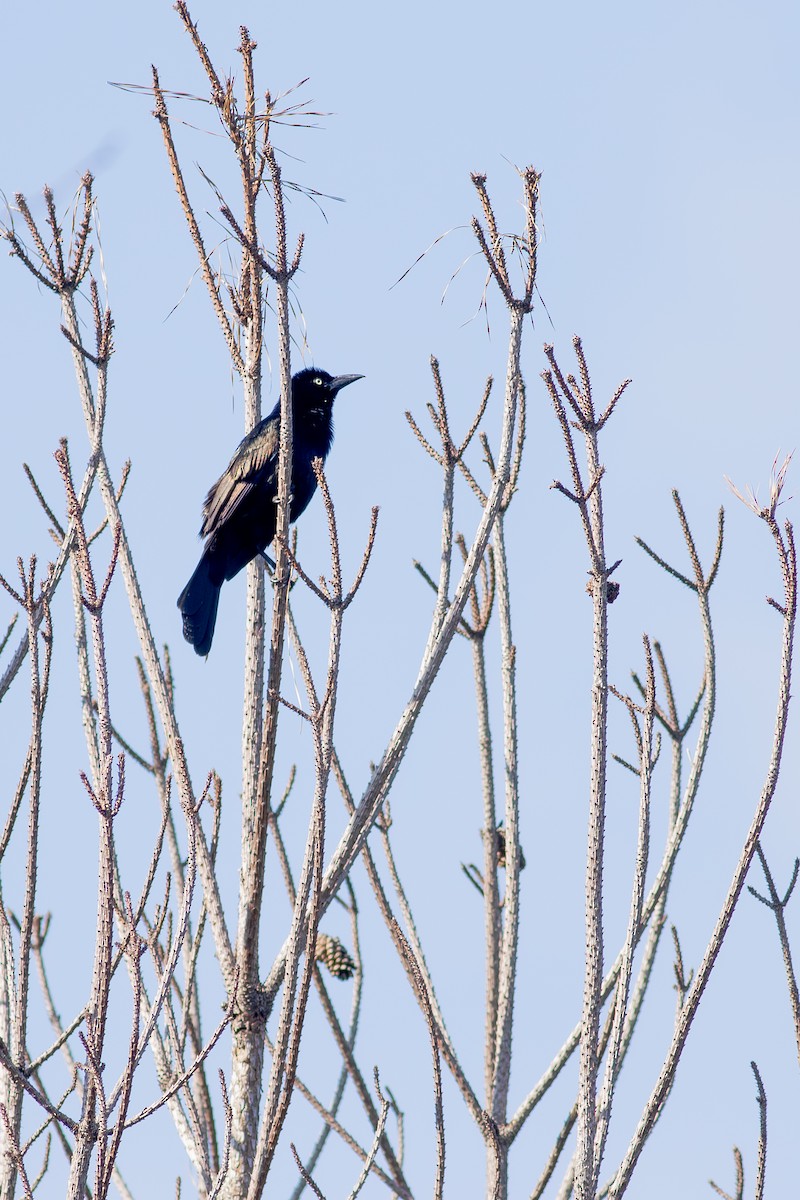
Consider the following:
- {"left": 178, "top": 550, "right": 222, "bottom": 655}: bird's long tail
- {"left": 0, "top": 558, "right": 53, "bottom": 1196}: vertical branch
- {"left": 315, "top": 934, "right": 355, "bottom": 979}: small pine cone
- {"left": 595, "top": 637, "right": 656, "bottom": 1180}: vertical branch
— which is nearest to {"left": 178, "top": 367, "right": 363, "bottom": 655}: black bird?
{"left": 178, "top": 550, "right": 222, "bottom": 655}: bird's long tail

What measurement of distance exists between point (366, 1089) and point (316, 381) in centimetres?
421

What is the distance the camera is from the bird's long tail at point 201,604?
665 centimetres

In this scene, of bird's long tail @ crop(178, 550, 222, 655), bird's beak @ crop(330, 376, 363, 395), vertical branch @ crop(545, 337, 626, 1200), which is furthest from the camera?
bird's beak @ crop(330, 376, 363, 395)

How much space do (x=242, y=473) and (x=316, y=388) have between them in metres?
1.11

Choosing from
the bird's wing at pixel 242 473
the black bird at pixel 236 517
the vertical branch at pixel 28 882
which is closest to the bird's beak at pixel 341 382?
the black bird at pixel 236 517

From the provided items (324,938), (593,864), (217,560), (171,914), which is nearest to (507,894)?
(171,914)

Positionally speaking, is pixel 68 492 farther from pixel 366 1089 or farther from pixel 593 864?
pixel 366 1089

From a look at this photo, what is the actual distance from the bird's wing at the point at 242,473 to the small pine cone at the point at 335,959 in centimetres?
203

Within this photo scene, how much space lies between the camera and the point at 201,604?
6750 millimetres

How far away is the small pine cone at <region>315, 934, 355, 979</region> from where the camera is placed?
5.89m

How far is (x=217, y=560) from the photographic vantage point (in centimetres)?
686

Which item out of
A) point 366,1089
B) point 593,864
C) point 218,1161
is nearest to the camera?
point 593,864

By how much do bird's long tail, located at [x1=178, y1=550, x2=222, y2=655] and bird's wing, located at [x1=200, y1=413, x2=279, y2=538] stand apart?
0.19 m

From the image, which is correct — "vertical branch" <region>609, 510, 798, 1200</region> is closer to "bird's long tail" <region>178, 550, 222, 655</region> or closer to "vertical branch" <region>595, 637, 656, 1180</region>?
"vertical branch" <region>595, 637, 656, 1180</region>
